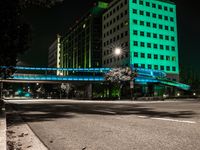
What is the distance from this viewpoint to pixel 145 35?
9056cm

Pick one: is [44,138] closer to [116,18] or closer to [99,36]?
[116,18]

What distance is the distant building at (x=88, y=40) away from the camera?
112625 mm

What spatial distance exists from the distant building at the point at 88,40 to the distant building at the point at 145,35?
12.9 m

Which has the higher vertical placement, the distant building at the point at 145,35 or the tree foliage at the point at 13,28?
the distant building at the point at 145,35

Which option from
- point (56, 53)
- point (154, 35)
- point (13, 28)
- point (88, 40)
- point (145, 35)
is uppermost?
point (56, 53)

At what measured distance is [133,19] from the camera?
8881 cm

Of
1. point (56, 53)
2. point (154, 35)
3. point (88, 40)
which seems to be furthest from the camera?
point (56, 53)

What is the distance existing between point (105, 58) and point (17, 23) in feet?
307

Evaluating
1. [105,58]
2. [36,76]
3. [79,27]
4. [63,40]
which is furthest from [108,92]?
[63,40]

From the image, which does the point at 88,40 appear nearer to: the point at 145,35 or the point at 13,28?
the point at 145,35

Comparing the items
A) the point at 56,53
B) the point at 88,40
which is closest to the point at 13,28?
the point at 88,40

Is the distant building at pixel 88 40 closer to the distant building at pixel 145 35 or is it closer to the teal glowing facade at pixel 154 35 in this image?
the distant building at pixel 145 35

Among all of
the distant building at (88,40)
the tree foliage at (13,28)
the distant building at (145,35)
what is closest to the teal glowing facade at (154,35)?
the distant building at (145,35)

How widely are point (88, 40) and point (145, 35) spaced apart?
3523 centimetres
